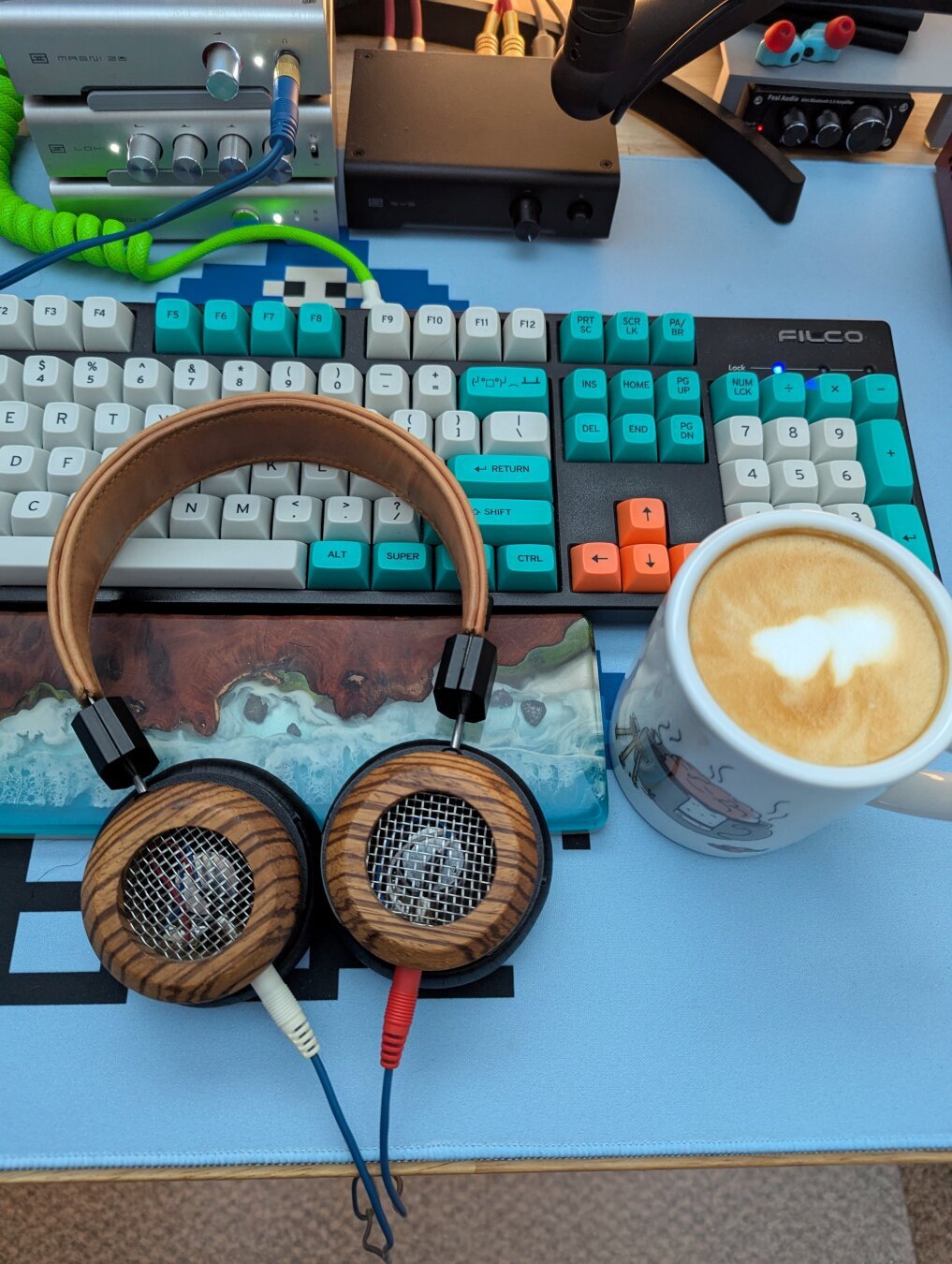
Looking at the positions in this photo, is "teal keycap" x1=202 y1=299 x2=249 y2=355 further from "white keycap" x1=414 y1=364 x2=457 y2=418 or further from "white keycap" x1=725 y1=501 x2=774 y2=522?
"white keycap" x1=725 y1=501 x2=774 y2=522

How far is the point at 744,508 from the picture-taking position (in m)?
0.45

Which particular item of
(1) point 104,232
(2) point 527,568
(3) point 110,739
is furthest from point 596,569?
(1) point 104,232

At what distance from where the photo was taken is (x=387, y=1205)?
0.77 m

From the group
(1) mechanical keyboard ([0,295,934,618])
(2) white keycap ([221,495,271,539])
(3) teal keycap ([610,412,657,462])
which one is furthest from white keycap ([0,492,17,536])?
(3) teal keycap ([610,412,657,462])

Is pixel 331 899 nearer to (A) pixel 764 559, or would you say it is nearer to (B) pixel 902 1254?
(A) pixel 764 559

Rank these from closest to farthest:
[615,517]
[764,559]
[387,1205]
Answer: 1. [764,559]
2. [615,517]
3. [387,1205]

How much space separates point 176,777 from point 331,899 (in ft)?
0.30

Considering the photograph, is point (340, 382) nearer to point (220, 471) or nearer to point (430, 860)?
point (220, 471)

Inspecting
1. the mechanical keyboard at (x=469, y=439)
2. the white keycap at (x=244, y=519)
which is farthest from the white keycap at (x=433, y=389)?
the white keycap at (x=244, y=519)

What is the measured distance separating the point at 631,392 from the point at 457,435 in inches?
3.9

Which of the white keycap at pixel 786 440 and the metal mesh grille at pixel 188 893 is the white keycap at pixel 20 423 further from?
the white keycap at pixel 786 440

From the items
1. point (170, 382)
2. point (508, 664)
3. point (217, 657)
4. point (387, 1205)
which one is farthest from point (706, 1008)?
point (387, 1205)

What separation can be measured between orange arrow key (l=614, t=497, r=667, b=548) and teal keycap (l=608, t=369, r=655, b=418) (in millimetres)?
59

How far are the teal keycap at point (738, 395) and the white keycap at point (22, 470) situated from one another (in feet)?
1.18
